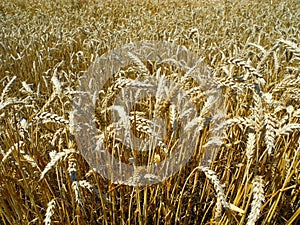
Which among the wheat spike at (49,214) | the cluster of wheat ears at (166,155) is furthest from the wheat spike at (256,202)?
the wheat spike at (49,214)

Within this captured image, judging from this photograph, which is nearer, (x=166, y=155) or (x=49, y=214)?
(x=49, y=214)

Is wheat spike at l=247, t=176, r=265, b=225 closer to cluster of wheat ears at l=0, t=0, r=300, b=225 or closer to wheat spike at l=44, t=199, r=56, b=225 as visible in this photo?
cluster of wheat ears at l=0, t=0, r=300, b=225

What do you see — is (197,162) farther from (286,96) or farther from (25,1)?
(25,1)

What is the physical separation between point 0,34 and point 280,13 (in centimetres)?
444

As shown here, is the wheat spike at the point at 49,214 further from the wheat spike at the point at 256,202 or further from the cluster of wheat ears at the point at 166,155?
the wheat spike at the point at 256,202

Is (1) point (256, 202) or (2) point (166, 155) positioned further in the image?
(2) point (166, 155)

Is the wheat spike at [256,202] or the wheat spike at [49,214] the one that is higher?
the wheat spike at [256,202]

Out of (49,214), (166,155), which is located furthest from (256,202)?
(49,214)

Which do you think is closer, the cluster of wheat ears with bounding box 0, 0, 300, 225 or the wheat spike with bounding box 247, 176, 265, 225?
the wheat spike with bounding box 247, 176, 265, 225

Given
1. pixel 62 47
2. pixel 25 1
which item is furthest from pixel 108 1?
pixel 62 47

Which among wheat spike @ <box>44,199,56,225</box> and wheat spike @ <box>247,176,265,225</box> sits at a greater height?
wheat spike @ <box>247,176,265,225</box>

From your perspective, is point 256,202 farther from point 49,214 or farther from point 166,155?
point 49,214

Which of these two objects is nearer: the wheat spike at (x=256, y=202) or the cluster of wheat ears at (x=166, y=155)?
the wheat spike at (x=256, y=202)

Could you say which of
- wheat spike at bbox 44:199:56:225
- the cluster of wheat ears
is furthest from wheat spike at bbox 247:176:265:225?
wheat spike at bbox 44:199:56:225
